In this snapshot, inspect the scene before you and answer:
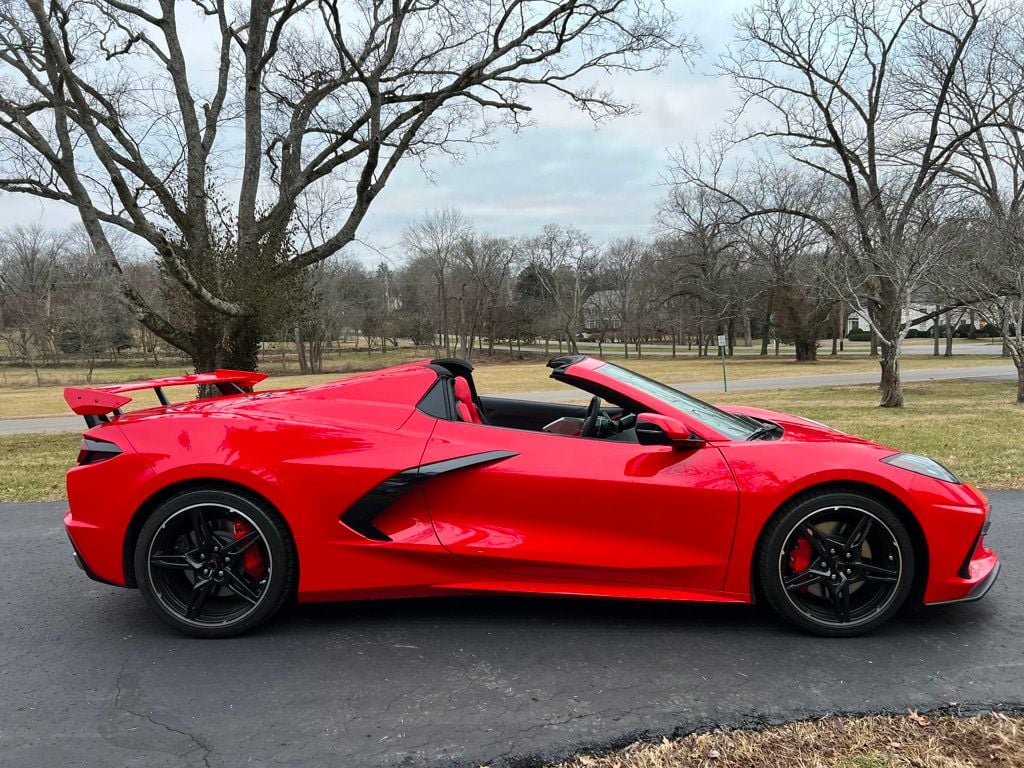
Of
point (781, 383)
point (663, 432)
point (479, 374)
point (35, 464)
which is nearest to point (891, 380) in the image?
point (781, 383)

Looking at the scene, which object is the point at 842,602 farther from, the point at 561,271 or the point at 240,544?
the point at 561,271

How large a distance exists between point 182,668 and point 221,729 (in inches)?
22.7

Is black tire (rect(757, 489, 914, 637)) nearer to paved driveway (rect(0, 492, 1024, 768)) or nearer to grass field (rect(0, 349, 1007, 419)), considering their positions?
paved driveway (rect(0, 492, 1024, 768))

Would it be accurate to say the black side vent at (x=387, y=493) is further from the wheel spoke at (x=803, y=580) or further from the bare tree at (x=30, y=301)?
the bare tree at (x=30, y=301)

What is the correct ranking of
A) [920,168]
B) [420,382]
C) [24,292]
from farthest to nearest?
1. [24,292]
2. [920,168]
3. [420,382]

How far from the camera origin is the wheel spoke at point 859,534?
276cm

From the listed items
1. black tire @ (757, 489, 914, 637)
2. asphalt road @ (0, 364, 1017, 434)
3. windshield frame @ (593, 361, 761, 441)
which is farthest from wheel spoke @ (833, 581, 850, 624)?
asphalt road @ (0, 364, 1017, 434)

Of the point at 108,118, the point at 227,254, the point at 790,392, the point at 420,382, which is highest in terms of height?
the point at 108,118

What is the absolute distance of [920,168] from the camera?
54.6 feet

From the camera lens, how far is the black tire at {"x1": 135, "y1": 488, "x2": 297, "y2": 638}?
2850mm

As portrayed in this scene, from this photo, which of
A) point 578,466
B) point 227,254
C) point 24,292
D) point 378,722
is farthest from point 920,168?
point 24,292

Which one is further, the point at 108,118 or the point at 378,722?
the point at 108,118

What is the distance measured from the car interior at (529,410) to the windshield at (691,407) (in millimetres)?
154

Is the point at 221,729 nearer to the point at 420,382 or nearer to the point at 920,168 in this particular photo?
the point at 420,382
